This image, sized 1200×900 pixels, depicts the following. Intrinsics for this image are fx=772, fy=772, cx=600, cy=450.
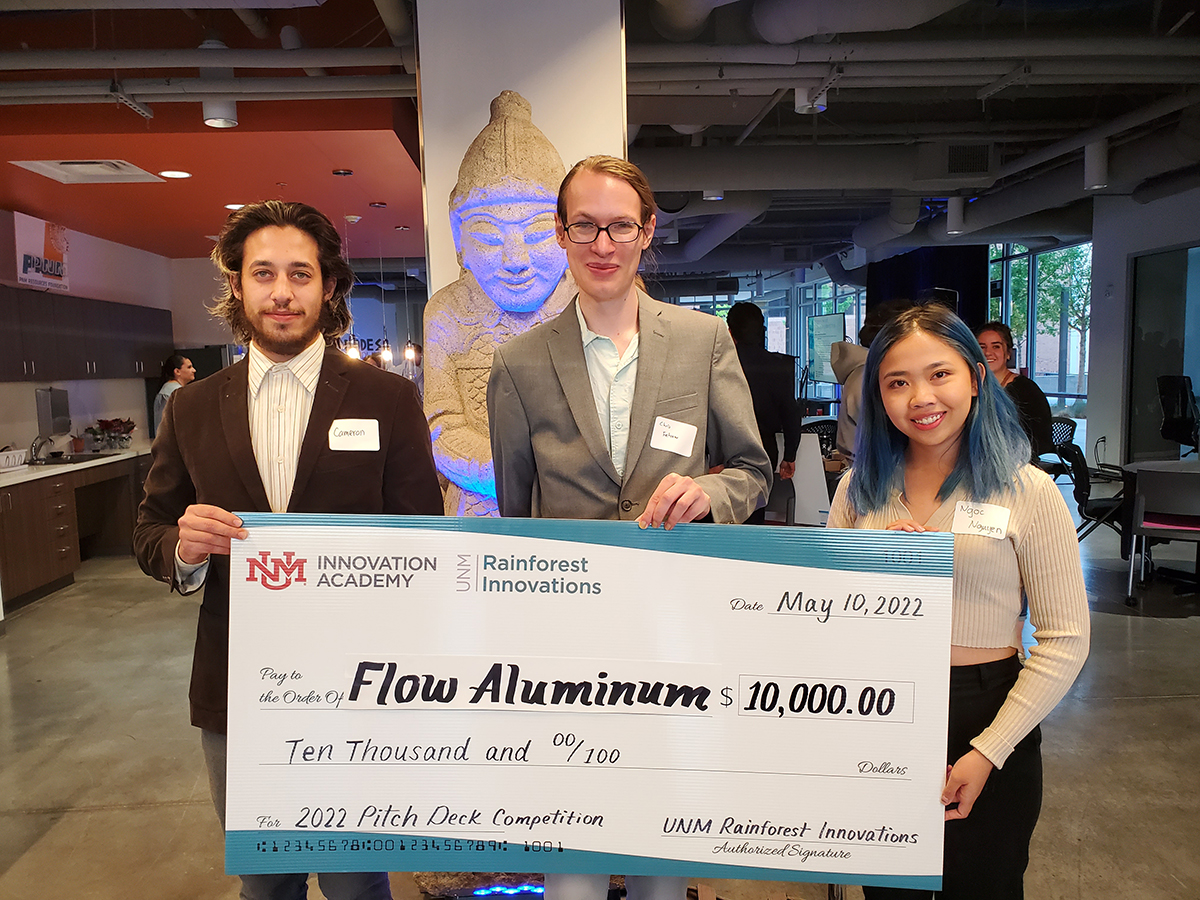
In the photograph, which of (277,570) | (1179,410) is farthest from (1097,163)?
(277,570)

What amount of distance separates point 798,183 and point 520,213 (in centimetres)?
637

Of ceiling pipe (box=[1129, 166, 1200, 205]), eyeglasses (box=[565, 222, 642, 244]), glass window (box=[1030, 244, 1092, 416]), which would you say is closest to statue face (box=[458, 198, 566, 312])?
eyeglasses (box=[565, 222, 642, 244])

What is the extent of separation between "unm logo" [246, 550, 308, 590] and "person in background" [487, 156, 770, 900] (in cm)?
46

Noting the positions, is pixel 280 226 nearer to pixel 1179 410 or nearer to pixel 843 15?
pixel 843 15

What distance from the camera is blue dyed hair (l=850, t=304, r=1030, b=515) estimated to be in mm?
1466

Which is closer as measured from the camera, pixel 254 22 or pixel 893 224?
pixel 254 22

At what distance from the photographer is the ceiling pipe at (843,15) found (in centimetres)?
428

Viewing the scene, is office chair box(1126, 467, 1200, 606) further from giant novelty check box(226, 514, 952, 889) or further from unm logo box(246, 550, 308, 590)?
unm logo box(246, 550, 308, 590)

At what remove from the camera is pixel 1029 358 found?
512 inches

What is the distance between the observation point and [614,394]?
1.63 m

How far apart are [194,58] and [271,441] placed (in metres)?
4.20

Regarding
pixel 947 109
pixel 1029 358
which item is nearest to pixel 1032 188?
pixel 947 109

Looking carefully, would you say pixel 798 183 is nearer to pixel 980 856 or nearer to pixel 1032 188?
pixel 1032 188

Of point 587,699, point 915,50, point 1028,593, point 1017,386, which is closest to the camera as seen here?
point 587,699
